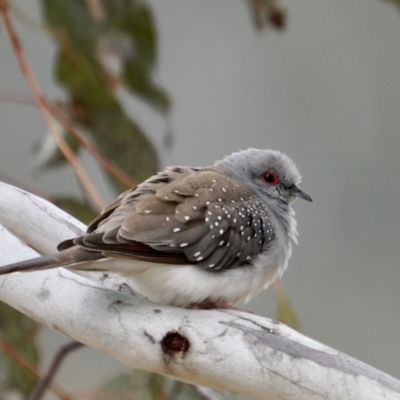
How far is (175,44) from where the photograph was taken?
522 centimetres

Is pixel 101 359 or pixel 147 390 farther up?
pixel 147 390

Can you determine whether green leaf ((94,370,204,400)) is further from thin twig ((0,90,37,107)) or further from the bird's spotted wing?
thin twig ((0,90,37,107))

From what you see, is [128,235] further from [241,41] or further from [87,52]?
[241,41]

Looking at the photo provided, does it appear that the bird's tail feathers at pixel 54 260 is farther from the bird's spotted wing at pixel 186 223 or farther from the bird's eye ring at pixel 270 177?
the bird's eye ring at pixel 270 177

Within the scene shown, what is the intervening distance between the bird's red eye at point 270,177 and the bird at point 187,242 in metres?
0.13

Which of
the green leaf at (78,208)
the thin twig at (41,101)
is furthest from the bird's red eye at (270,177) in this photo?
the green leaf at (78,208)

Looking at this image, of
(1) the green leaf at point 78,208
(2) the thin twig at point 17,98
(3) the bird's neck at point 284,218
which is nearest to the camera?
(3) the bird's neck at point 284,218

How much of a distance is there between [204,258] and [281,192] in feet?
1.94

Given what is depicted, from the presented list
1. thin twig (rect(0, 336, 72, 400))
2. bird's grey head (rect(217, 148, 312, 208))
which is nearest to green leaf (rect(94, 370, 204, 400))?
thin twig (rect(0, 336, 72, 400))

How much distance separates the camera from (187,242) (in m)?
2.12

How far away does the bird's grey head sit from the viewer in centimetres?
263

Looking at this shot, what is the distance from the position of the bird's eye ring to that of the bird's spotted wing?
21 cm

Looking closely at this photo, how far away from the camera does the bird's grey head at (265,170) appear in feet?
8.64

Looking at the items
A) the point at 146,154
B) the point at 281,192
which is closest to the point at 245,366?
the point at 281,192
